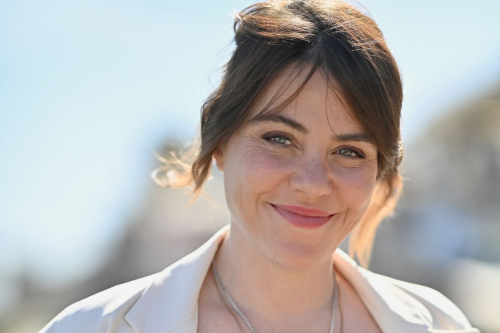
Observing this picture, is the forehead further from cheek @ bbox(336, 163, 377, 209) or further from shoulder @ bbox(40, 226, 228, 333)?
shoulder @ bbox(40, 226, 228, 333)

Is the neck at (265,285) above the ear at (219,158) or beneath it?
beneath

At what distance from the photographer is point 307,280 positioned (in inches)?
98.9

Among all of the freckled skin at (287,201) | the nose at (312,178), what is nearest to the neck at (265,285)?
the freckled skin at (287,201)

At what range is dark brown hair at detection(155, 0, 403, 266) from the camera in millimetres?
2225

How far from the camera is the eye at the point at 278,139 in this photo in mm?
2254

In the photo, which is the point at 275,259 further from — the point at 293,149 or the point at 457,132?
the point at 457,132

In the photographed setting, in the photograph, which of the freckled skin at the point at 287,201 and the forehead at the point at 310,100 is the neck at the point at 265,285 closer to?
the freckled skin at the point at 287,201

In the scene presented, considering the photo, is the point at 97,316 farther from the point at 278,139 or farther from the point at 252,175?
the point at 278,139

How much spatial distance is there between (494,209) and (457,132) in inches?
88.4

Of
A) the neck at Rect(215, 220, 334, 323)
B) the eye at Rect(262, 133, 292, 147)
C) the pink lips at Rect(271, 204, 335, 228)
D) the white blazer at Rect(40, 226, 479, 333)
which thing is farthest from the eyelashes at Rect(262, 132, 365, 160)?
the white blazer at Rect(40, 226, 479, 333)

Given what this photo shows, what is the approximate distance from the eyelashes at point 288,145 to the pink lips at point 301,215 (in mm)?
211

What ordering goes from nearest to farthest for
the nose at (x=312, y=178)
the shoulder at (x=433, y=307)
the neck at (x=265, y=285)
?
the nose at (x=312, y=178), the neck at (x=265, y=285), the shoulder at (x=433, y=307)

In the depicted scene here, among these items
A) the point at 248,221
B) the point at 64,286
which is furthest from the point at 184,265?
the point at 64,286

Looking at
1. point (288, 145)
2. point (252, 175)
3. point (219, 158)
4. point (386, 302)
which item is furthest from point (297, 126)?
point (386, 302)
